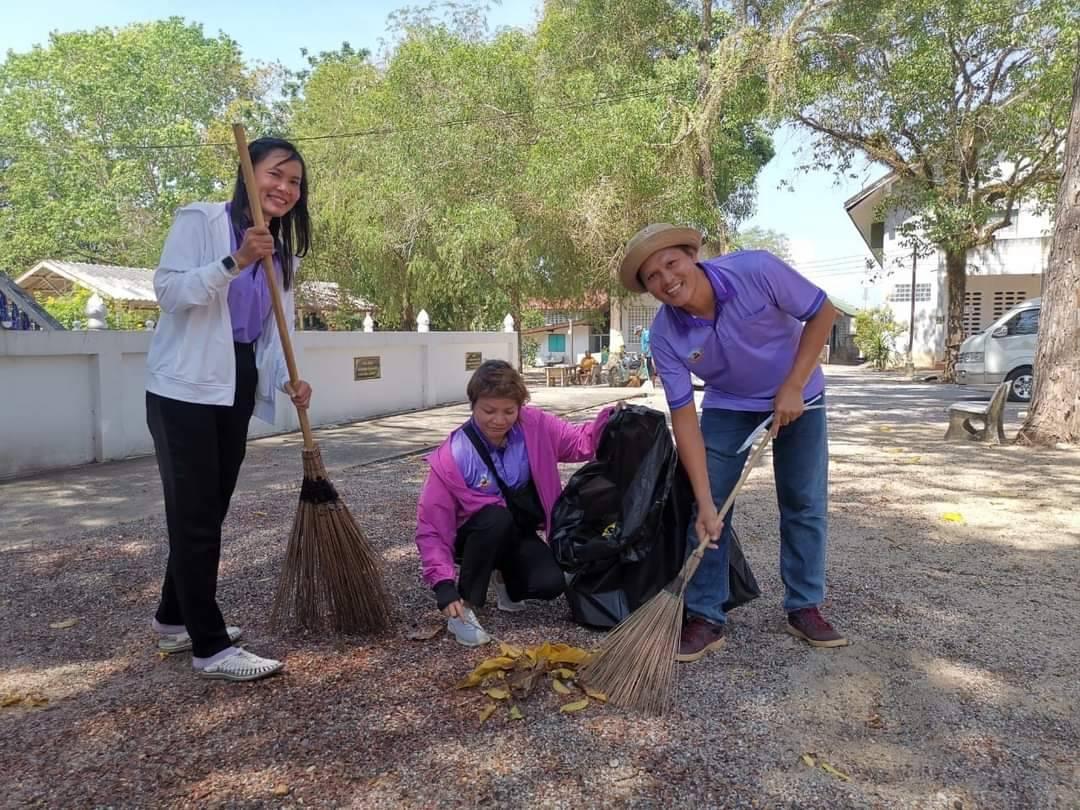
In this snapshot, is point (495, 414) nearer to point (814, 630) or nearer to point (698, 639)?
point (698, 639)

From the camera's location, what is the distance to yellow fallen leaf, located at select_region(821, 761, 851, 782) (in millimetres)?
2195

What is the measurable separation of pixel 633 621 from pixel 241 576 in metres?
2.17

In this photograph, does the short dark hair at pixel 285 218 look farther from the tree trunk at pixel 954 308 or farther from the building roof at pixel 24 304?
the tree trunk at pixel 954 308

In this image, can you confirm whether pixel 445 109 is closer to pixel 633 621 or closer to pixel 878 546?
pixel 878 546

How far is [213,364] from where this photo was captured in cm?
260

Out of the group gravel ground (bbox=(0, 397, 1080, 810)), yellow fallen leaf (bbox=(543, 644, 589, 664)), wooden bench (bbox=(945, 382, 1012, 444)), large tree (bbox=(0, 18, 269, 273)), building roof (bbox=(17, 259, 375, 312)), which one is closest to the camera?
gravel ground (bbox=(0, 397, 1080, 810))

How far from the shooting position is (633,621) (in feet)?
9.16

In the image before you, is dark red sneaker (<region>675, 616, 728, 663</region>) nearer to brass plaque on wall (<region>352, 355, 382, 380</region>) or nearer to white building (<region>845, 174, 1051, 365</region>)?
brass plaque on wall (<region>352, 355, 382, 380</region>)

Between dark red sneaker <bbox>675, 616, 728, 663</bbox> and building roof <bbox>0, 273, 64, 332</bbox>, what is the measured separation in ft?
21.5

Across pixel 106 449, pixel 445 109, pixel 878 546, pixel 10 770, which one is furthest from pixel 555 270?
pixel 10 770

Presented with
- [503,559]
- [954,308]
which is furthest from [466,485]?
[954,308]

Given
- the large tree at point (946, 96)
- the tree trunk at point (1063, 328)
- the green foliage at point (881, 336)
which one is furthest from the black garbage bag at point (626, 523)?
the green foliage at point (881, 336)

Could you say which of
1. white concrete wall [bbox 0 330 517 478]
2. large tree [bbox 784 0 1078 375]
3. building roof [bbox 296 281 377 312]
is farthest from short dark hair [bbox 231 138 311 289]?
building roof [bbox 296 281 377 312]

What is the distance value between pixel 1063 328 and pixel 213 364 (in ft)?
25.4
